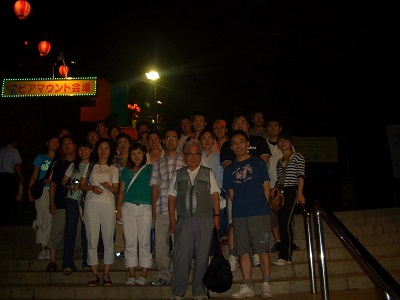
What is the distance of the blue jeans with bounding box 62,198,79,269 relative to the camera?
5.79 metres

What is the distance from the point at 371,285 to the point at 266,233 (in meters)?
1.73

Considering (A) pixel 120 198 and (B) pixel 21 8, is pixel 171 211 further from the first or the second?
(B) pixel 21 8

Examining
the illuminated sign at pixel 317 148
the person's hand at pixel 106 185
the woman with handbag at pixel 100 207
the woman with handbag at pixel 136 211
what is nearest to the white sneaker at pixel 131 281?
the woman with handbag at pixel 136 211

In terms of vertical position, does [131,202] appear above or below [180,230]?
above

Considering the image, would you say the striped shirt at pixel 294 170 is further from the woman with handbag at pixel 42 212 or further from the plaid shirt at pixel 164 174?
the woman with handbag at pixel 42 212

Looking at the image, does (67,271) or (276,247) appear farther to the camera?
(276,247)

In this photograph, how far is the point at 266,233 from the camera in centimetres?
505

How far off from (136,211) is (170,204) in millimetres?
585

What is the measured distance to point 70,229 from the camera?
589 cm

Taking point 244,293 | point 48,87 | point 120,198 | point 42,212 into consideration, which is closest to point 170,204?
point 120,198

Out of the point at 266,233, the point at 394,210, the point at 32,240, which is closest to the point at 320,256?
the point at 266,233

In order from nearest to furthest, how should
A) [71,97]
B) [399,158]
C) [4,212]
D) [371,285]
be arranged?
[371,285]
[4,212]
[399,158]
[71,97]

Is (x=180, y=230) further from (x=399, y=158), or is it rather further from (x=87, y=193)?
(x=399, y=158)

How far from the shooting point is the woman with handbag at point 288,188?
5.71 meters
